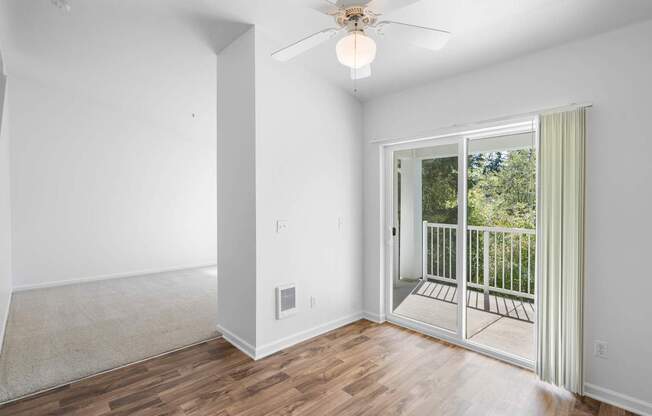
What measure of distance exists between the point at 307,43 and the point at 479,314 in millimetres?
3337

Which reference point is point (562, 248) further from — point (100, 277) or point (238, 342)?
point (100, 277)

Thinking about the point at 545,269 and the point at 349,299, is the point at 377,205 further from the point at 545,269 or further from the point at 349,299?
the point at 545,269

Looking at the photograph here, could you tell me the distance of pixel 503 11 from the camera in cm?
207

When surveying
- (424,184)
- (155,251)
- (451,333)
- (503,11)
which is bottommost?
(451,333)

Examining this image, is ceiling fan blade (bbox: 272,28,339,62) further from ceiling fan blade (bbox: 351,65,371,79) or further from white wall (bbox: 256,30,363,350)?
white wall (bbox: 256,30,363,350)

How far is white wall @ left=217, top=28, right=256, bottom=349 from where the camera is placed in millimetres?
2742

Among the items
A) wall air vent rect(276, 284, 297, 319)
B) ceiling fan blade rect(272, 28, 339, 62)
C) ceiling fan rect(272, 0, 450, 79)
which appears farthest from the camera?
wall air vent rect(276, 284, 297, 319)

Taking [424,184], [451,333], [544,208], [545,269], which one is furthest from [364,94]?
[451,333]

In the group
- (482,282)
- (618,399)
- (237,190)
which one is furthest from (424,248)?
(237,190)

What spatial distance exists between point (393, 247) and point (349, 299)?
77cm

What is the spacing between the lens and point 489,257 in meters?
3.69

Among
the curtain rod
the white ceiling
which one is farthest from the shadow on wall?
the curtain rod

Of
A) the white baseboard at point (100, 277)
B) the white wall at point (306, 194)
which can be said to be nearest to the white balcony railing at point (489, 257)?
the white wall at point (306, 194)

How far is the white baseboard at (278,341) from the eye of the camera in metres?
2.76
